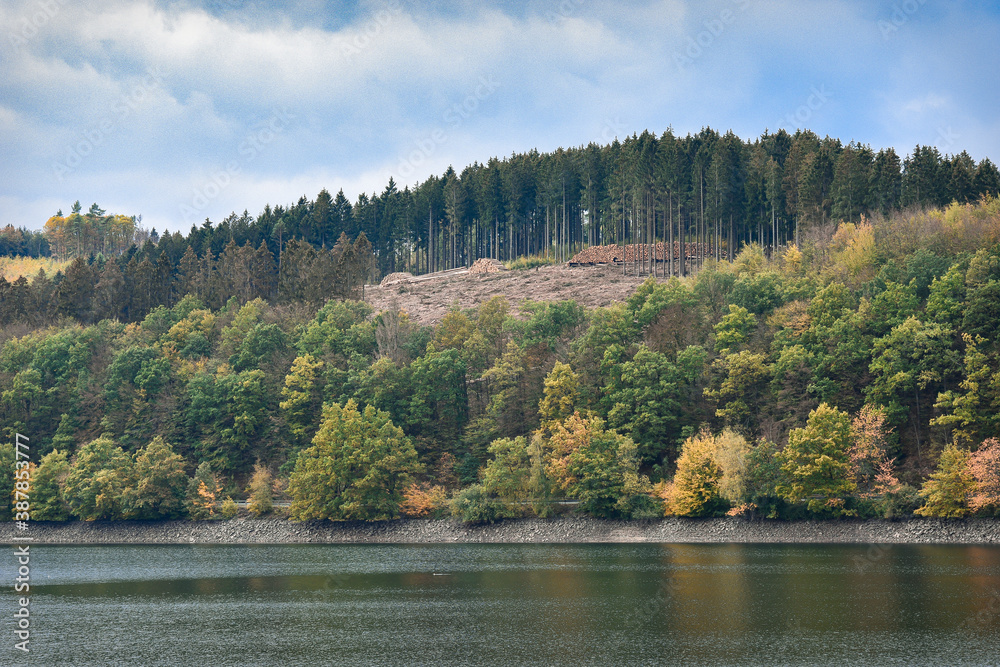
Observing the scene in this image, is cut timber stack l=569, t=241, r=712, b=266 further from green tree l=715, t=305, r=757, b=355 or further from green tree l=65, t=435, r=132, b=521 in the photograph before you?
green tree l=65, t=435, r=132, b=521

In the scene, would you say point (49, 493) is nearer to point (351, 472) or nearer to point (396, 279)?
point (351, 472)

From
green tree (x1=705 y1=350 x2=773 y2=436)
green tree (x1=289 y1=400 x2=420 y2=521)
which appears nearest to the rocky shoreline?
green tree (x1=289 y1=400 x2=420 y2=521)

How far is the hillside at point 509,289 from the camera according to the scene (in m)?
148

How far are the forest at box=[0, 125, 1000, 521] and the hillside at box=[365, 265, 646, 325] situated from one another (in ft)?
27.5

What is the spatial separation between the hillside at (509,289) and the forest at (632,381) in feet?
27.5

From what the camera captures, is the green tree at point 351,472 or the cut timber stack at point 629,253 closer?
the green tree at point 351,472

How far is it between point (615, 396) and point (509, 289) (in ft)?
198

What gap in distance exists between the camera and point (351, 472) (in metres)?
102

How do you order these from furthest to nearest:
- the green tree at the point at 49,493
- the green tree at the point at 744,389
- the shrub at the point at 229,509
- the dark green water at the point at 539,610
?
the green tree at the point at 49,493, the shrub at the point at 229,509, the green tree at the point at 744,389, the dark green water at the point at 539,610

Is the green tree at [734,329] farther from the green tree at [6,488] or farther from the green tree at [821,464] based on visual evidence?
the green tree at [6,488]

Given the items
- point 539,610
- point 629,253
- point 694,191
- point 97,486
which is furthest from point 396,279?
point 539,610

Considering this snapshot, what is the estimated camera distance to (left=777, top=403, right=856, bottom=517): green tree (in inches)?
3302

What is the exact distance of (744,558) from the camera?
69.9 meters
